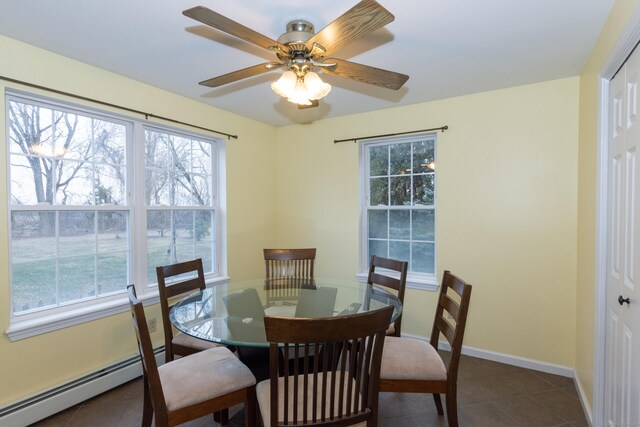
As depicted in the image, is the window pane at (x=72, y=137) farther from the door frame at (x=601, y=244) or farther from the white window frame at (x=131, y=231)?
the door frame at (x=601, y=244)

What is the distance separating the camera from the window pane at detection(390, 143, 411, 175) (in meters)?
3.43

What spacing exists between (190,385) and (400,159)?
274cm

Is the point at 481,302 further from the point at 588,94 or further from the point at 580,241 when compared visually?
the point at 588,94

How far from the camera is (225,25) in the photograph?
1412mm

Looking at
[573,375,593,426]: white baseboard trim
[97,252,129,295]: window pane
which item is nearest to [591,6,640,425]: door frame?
[573,375,593,426]: white baseboard trim

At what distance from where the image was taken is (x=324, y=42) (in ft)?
5.13

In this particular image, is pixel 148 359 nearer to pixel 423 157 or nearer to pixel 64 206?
pixel 64 206

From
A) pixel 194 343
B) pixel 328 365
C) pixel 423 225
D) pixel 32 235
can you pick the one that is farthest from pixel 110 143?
pixel 423 225

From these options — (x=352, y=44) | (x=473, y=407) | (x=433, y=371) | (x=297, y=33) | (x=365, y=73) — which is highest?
(x=352, y=44)

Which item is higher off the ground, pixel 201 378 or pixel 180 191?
pixel 180 191

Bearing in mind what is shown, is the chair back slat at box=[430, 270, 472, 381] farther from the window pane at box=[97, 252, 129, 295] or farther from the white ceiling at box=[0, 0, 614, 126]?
the window pane at box=[97, 252, 129, 295]

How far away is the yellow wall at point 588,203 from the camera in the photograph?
6.54 ft

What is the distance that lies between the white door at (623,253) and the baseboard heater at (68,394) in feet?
10.1

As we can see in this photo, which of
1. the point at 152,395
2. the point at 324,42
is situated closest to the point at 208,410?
the point at 152,395
